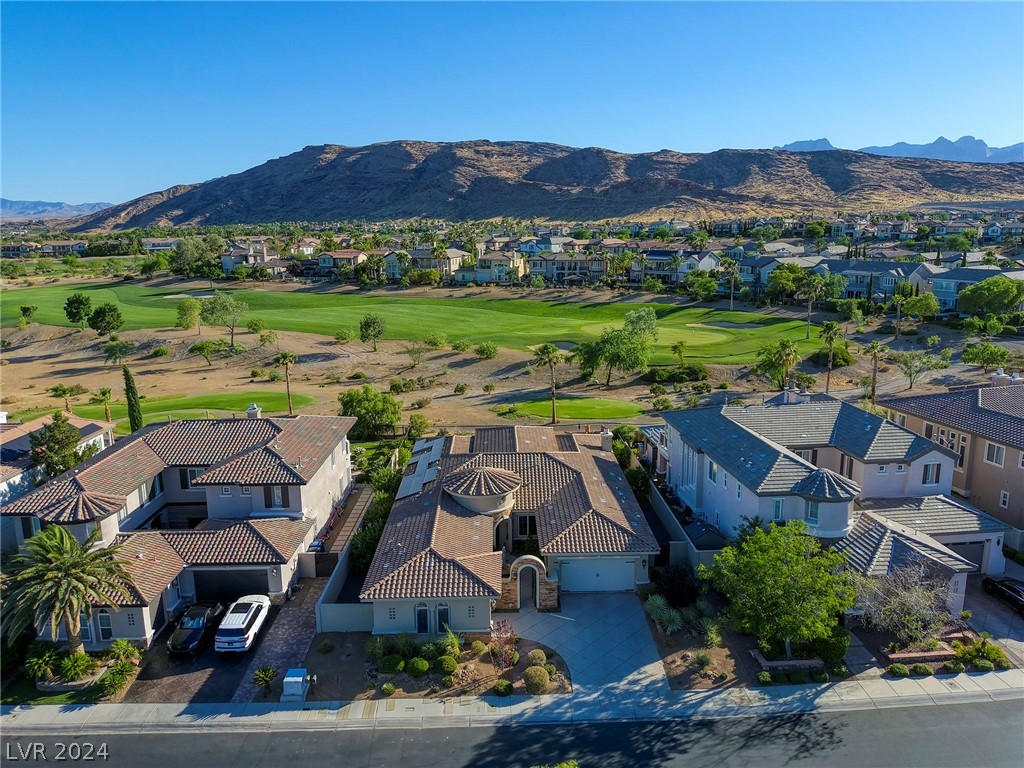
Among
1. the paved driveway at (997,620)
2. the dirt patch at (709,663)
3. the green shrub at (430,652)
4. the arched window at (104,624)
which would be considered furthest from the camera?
the arched window at (104,624)

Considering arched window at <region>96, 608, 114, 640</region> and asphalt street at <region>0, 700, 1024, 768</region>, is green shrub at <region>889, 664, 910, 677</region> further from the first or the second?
arched window at <region>96, 608, 114, 640</region>

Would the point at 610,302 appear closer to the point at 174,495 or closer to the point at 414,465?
the point at 414,465

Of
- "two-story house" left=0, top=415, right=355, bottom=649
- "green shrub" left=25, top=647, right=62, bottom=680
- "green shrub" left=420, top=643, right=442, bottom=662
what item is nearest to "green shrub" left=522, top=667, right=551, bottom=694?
"green shrub" left=420, top=643, right=442, bottom=662

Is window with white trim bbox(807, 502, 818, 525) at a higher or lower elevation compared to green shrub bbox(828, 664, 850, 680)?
higher

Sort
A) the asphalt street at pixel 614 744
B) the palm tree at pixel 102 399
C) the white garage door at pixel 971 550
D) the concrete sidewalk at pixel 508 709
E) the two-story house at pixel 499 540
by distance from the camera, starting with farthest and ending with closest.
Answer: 1. the palm tree at pixel 102 399
2. the white garage door at pixel 971 550
3. the two-story house at pixel 499 540
4. the concrete sidewalk at pixel 508 709
5. the asphalt street at pixel 614 744

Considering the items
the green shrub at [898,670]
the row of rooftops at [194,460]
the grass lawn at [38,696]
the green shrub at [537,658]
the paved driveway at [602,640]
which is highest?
the row of rooftops at [194,460]

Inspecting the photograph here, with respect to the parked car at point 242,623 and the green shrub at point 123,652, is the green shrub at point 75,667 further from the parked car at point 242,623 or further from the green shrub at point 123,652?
the parked car at point 242,623

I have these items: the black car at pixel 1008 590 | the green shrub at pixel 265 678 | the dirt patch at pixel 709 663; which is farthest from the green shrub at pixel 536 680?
the black car at pixel 1008 590
